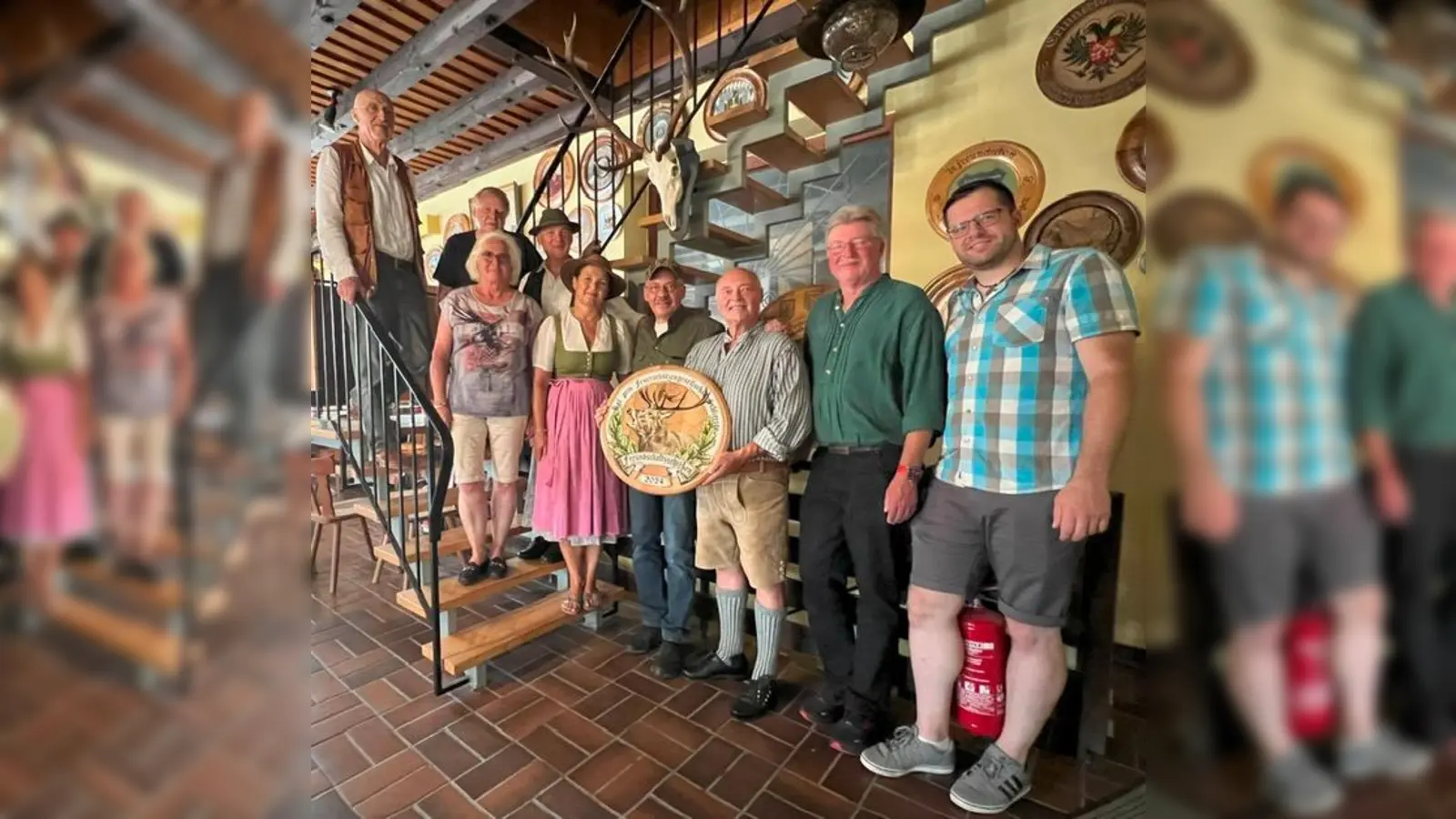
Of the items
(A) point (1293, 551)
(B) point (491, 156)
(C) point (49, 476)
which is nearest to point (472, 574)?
(C) point (49, 476)

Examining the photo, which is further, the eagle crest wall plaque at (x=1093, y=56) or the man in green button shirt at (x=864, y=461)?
the eagle crest wall plaque at (x=1093, y=56)

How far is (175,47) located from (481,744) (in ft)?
5.79

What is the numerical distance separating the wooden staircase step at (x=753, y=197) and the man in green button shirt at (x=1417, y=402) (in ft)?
6.95

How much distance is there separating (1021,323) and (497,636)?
1930 millimetres

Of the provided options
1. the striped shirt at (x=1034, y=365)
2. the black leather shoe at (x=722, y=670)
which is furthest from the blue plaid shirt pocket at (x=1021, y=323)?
the black leather shoe at (x=722, y=670)

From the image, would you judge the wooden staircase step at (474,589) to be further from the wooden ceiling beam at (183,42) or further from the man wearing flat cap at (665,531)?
the wooden ceiling beam at (183,42)

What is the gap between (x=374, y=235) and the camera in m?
1.88

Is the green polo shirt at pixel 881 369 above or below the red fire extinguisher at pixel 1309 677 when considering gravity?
above

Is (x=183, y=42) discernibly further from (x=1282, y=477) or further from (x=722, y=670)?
(x=722, y=670)

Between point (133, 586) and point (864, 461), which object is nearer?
point (133, 586)

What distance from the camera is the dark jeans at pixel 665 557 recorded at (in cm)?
188

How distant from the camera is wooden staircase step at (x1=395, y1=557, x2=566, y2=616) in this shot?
1.76 meters

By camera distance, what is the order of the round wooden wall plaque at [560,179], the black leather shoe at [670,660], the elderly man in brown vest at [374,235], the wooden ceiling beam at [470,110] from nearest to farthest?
the elderly man in brown vest at [374,235] → the black leather shoe at [670,660] → the wooden ceiling beam at [470,110] → the round wooden wall plaque at [560,179]

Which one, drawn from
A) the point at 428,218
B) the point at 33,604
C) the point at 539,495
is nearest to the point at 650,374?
the point at 539,495
